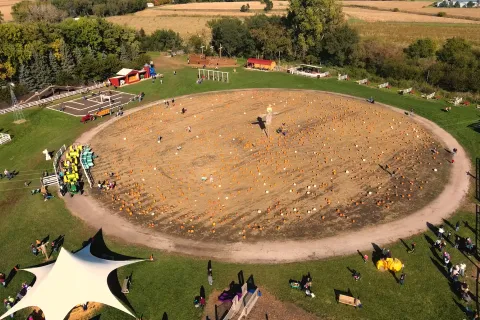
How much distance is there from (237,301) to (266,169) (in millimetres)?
19624

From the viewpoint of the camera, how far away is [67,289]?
74.6 ft

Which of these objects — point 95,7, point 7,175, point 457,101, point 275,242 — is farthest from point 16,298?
point 95,7

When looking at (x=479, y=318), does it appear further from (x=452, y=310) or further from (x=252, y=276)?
(x=252, y=276)

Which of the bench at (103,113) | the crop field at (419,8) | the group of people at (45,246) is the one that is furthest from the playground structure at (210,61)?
the crop field at (419,8)

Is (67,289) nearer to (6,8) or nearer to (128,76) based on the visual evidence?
(128,76)

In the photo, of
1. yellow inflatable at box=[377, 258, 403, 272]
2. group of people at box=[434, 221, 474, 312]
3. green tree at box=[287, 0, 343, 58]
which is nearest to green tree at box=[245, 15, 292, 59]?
green tree at box=[287, 0, 343, 58]

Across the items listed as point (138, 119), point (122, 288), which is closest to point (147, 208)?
point (122, 288)

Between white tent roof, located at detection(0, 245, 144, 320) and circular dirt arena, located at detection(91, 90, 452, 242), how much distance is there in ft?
27.2

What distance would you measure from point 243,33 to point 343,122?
52200mm

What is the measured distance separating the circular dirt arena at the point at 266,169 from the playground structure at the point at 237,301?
5577 millimetres

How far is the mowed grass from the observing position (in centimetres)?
9600

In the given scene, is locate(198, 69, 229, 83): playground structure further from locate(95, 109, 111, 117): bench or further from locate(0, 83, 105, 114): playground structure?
locate(95, 109, 111, 117): bench

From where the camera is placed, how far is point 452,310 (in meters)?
23.2

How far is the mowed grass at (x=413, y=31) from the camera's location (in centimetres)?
9600
